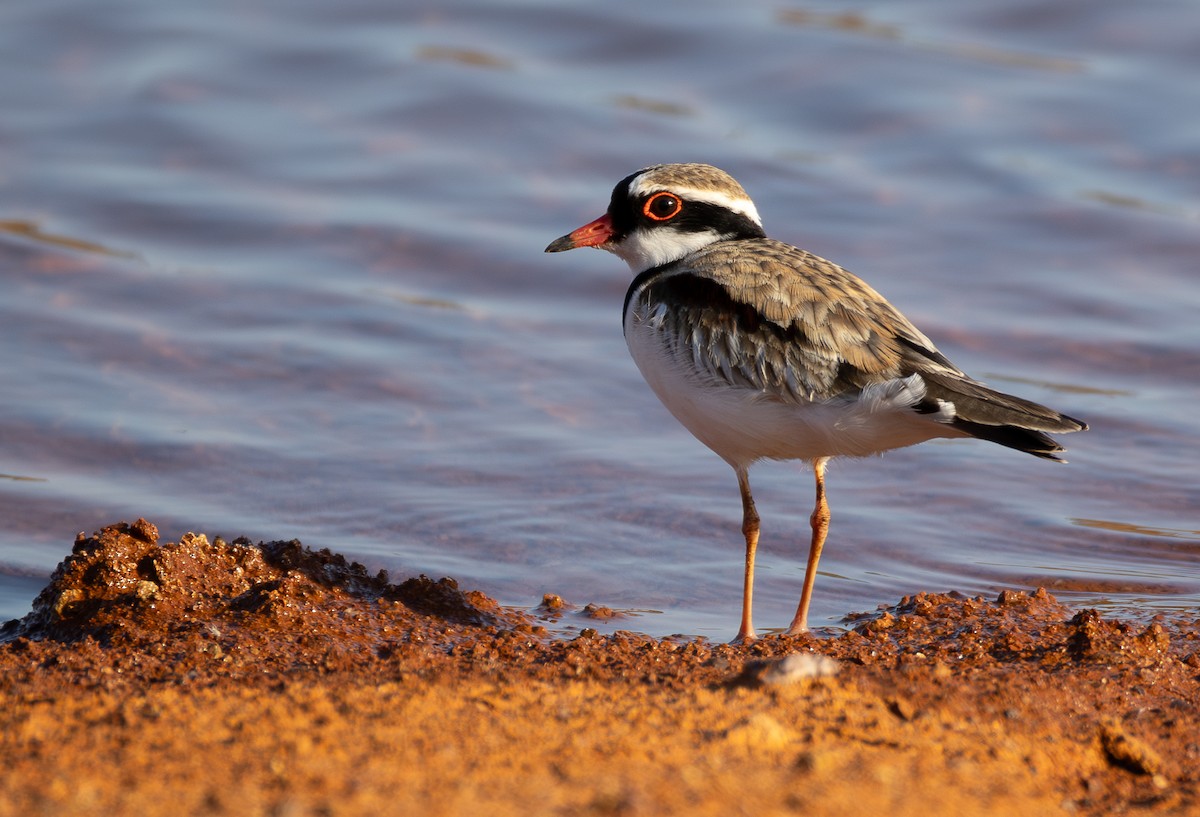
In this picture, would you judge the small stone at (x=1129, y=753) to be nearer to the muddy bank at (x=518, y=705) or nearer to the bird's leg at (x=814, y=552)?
Result: the muddy bank at (x=518, y=705)

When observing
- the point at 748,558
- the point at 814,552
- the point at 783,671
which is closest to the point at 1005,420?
the point at 814,552

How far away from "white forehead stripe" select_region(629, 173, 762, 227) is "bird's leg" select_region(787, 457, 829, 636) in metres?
1.29

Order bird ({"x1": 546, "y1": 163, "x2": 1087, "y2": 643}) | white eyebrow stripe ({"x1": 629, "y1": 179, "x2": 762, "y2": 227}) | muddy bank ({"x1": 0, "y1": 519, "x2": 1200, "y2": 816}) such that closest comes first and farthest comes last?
1. muddy bank ({"x1": 0, "y1": 519, "x2": 1200, "y2": 816})
2. bird ({"x1": 546, "y1": 163, "x2": 1087, "y2": 643})
3. white eyebrow stripe ({"x1": 629, "y1": 179, "x2": 762, "y2": 227})

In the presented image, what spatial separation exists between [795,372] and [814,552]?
1.02m

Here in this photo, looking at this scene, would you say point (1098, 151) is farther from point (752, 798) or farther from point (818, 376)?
point (752, 798)

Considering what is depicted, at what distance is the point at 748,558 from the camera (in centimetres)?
670

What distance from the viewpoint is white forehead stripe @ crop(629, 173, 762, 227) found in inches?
277

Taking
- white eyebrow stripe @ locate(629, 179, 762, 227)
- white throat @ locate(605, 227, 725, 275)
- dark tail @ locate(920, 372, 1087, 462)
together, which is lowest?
dark tail @ locate(920, 372, 1087, 462)

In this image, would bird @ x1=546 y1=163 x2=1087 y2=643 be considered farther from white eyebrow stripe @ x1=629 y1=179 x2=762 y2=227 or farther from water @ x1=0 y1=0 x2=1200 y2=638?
water @ x1=0 y1=0 x2=1200 y2=638

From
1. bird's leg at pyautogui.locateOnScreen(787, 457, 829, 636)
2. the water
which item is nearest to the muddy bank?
bird's leg at pyautogui.locateOnScreen(787, 457, 829, 636)

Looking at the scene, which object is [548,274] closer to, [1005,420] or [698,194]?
[698,194]

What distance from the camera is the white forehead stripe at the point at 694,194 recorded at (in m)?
7.04

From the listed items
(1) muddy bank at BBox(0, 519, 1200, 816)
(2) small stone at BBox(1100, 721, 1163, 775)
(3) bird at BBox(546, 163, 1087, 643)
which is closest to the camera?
(1) muddy bank at BBox(0, 519, 1200, 816)

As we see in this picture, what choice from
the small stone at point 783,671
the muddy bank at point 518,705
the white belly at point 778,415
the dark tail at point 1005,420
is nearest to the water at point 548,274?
the white belly at point 778,415
